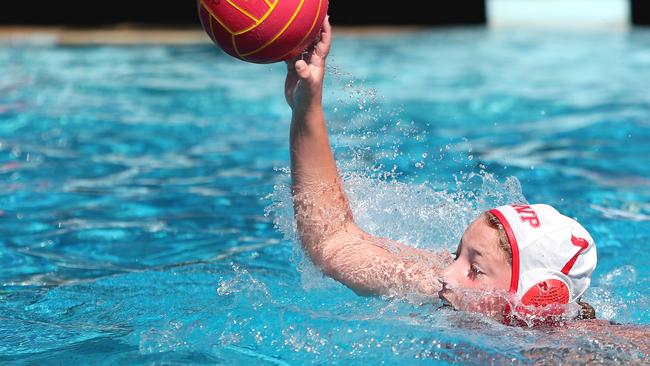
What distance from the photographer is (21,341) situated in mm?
3232

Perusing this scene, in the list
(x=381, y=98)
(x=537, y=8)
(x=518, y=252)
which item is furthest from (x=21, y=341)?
(x=537, y=8)

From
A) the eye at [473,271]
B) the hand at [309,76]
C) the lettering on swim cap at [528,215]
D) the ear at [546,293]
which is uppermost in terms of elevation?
the hand at [309,76]

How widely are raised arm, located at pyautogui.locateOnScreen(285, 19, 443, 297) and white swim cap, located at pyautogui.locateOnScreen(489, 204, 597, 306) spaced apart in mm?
366

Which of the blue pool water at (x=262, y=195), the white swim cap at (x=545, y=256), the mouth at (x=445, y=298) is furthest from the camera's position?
the blue pool water at (x=262, y=195)

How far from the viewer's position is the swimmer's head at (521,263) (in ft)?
9.55

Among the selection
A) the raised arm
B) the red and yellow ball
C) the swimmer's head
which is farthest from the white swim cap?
the red and yellow ball

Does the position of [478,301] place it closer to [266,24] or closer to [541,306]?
[541,306]

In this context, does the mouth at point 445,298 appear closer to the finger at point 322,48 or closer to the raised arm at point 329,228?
the raised arm at point 329,228

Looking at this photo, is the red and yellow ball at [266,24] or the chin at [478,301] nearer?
the chin at [478,301]

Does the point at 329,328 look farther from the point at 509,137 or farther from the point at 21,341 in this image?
the point at 509,137

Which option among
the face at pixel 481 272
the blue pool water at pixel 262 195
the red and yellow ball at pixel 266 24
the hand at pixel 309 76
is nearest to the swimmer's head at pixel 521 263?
the face at pixel 481 272

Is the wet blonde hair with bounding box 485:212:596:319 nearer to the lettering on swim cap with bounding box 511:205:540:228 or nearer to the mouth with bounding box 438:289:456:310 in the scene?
the lettering on swim cap with bounding box 511:205:540:228

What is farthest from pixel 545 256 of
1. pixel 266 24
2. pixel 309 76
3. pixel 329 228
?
pixel 266 24

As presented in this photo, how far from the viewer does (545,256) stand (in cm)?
290
